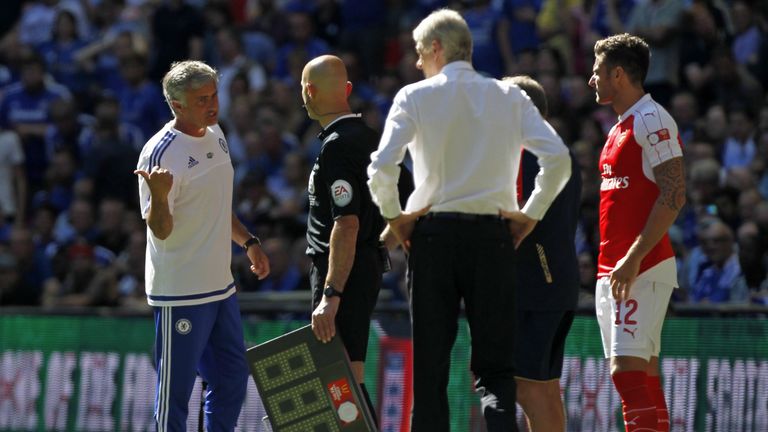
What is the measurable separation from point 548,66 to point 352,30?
3682mm

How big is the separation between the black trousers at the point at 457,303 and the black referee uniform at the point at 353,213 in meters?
0.87

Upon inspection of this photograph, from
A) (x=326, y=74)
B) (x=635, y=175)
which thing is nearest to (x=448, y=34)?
(x=326, y=74)

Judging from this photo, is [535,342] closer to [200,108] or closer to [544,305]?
[544,305]

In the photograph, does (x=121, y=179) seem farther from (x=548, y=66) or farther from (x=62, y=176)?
(x=548, y=66)

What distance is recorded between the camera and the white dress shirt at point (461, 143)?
6.43 meters

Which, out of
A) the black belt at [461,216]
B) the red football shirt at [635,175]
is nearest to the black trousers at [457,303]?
the black belt at [461,216]

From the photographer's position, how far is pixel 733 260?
1123cm

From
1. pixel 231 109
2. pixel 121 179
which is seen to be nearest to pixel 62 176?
pixel 121 179

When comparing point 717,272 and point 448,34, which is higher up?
point 448,34

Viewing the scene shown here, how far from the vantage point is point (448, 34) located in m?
6.55

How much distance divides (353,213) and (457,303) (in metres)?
0.91

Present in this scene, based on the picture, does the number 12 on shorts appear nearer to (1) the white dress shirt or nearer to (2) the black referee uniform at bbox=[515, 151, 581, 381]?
(2) the black referee uniform at bbox=[515, 151, 581, 381]

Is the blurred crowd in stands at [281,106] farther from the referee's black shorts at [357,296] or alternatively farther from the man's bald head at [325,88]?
the man's bald head at [325,88]

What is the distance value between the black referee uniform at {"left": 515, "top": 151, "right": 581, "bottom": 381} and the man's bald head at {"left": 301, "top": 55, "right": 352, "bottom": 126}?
45.7 inches
